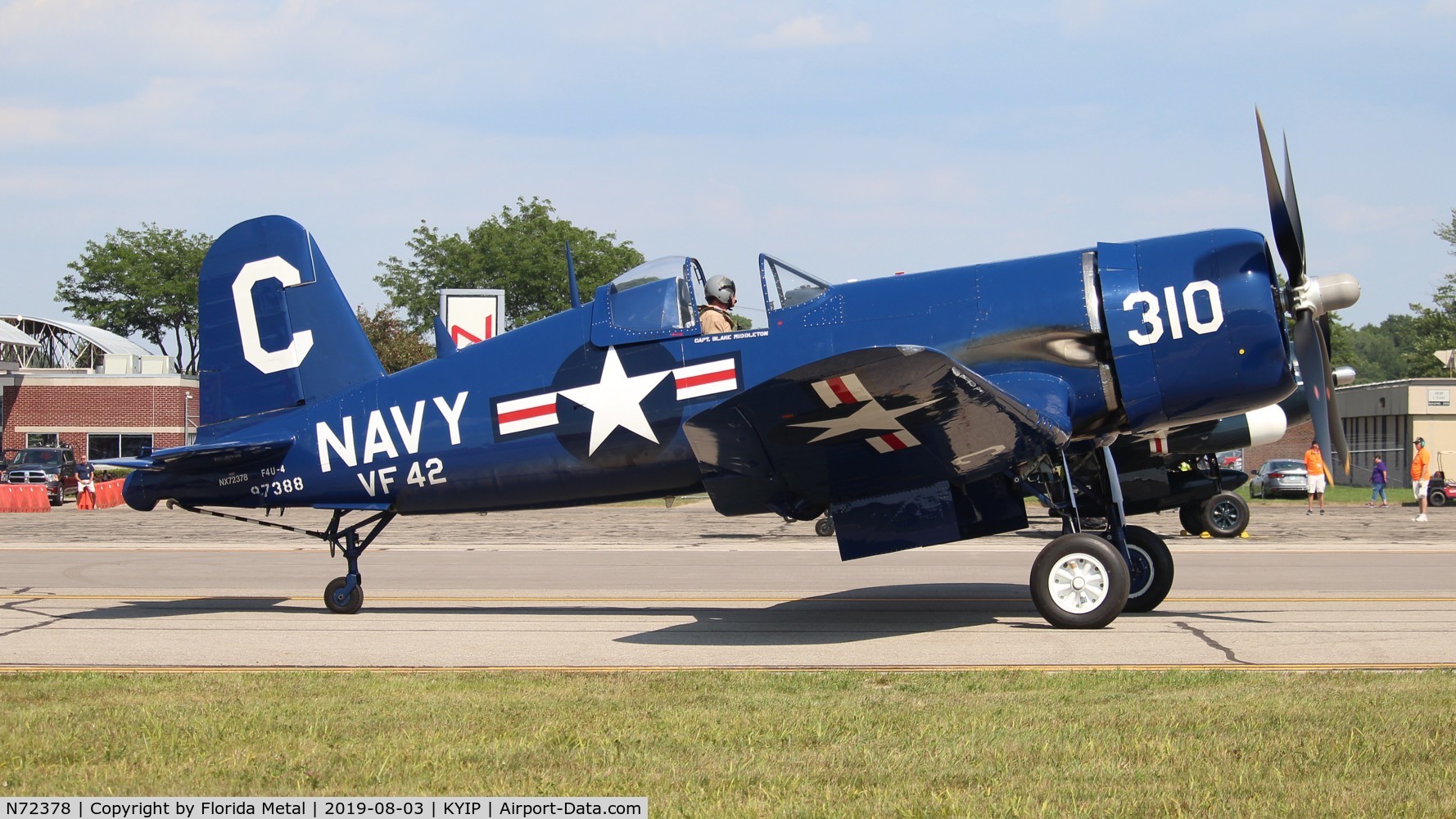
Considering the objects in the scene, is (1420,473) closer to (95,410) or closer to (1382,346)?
(95,410)

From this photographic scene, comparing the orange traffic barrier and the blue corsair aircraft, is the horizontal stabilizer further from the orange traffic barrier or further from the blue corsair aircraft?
the orange traffic barrier

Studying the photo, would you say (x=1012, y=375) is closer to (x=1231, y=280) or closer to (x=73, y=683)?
(x=1231, y=280)

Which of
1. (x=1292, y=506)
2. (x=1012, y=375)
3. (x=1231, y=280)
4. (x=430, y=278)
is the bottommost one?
(x=1292, y=506)

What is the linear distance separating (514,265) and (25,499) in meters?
34.2

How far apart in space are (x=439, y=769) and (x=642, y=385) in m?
5.09

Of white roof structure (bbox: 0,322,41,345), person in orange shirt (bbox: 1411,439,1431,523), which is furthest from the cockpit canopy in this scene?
white roof structure (bbox: 0,322,41,345)

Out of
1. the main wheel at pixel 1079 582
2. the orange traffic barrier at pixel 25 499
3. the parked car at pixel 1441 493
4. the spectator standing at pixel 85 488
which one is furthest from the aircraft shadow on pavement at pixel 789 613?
the parked car at pixel 1441 493

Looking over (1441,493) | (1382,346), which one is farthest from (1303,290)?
(1382,346)

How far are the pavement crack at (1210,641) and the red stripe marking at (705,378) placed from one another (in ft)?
12.8

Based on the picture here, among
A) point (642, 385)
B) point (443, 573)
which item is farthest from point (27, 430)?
point (642, 385)

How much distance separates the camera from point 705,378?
9.80m

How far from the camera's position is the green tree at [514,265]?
64.8 metres

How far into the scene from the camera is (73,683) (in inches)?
288

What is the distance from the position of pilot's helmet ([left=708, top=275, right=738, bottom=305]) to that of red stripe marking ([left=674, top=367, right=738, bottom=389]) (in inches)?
26.9
